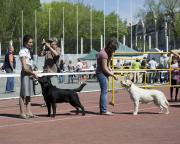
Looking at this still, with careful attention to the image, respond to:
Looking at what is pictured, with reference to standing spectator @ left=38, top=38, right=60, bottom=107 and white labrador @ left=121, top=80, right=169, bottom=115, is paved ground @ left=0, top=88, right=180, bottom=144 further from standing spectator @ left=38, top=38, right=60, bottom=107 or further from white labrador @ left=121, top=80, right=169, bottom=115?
standing spectator @ left=38, top=38, right=60, bottom=107

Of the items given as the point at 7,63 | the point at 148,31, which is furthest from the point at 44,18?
the point at 7,63

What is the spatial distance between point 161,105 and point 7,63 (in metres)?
10.4

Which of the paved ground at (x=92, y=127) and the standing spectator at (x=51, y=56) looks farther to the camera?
the standing spectator at (x=51, y=56)

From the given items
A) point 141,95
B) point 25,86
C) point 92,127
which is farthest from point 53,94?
point 141,95

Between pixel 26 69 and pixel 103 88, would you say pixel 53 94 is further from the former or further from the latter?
pixel 103 88

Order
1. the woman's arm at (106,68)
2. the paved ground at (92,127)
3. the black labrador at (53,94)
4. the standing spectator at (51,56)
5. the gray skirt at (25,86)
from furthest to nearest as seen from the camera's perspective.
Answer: the standing spectator at (51,56) < the woman's arm at (106,68) < the black labrador at (53,94) < the gray skirt at (25,86) < the paved ground at (92,127)

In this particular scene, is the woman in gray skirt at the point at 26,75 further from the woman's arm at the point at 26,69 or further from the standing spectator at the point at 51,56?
the standing spectator at the point at 51,56

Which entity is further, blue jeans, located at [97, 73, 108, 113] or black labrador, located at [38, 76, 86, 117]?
blue jeans, located at [97, 73, 108, 113]

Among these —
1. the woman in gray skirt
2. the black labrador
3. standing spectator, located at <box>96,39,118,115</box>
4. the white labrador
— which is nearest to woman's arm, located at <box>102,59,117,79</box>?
standing spectator, located at <box>96,39,118,115</box>

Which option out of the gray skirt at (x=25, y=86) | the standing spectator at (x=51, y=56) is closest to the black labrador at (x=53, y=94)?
the gray skirt at (x=25, y=86)

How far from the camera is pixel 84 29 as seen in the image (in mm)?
86250

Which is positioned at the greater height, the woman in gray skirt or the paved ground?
the woman in gray skirt

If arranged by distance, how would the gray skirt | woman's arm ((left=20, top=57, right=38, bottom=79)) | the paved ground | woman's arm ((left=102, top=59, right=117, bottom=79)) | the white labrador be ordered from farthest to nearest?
1. the white labrador
2. woman's arm ((left=102, top=59, right=117, bottom=79))
3. the gray skirt
4. woman's arm ((left=20, top=57, right=38, bottom=79))
5. the paved ground

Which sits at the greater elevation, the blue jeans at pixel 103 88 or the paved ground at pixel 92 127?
the blue jeans at pixel 103 88
